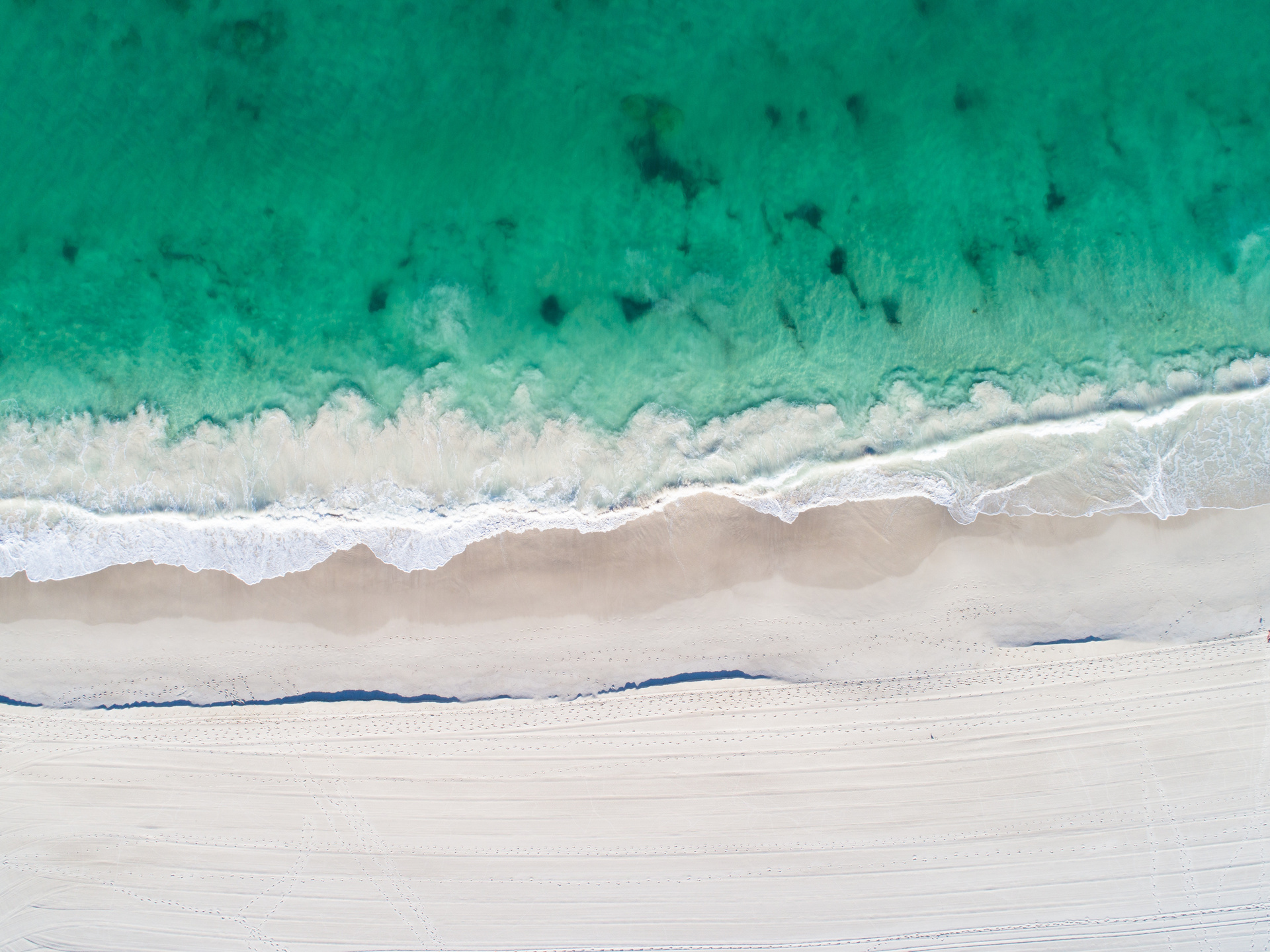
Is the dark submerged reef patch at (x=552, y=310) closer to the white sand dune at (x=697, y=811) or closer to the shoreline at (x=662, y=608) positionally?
the shoreline at (x=662, y=608)

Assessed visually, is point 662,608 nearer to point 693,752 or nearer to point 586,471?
point 693,752

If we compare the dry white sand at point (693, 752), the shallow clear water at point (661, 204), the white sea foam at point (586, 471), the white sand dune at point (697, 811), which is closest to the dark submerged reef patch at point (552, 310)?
the shallow clear water at point (661, 204)

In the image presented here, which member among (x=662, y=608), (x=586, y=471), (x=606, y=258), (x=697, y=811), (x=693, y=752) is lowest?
(x=697, y=811)

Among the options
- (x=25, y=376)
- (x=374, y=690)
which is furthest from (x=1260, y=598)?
(x=25, y=376)

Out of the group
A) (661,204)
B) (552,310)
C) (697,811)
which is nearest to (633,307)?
(552,310)

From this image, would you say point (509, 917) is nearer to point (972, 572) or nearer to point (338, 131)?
point (972, 572)
